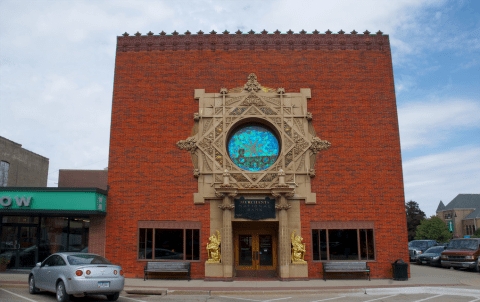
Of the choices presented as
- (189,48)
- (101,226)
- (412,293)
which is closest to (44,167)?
(101,226)

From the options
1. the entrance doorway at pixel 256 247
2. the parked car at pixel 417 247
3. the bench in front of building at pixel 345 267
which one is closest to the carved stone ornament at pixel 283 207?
the entrance doorway at pixel 256 247

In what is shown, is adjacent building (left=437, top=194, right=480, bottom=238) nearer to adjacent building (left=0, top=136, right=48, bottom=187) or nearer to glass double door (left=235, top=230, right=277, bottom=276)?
glass double door (left=235, top=230, right=277, bottom=276)

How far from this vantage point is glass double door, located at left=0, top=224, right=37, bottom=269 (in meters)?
19.2

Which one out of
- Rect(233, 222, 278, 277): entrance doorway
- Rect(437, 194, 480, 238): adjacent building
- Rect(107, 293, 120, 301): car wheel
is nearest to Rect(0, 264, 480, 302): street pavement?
Rect(107, 293, 120, 301): car wheel

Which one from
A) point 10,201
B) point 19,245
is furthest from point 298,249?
point 19,245

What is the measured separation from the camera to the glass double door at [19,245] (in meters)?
19.2

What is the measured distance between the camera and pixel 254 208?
18094 mm

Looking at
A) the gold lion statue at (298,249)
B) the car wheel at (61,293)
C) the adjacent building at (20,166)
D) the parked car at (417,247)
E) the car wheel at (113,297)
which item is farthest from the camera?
the adjacent building at (20,166)

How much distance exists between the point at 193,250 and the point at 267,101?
26.2 feet

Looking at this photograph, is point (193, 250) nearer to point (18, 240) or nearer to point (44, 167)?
point (18, 240)

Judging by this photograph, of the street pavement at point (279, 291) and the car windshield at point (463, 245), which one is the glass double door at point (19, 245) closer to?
the street pavement at point (279, 291)

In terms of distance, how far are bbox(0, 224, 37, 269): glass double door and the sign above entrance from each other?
1030 cm

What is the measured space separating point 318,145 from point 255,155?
307 centimetres

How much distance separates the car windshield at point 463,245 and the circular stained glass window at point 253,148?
13233mm
